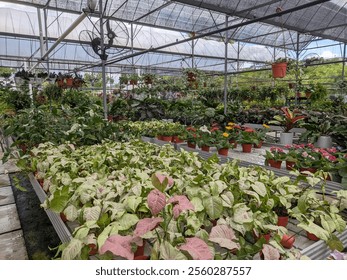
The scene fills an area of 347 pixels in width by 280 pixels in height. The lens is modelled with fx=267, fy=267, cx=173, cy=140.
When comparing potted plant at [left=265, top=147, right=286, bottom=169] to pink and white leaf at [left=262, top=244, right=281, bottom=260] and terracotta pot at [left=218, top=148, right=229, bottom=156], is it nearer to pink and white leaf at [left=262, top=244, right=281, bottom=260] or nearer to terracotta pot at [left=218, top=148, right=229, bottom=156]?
terracotta pot at [left=218, top=148, right=229, bottom=156]

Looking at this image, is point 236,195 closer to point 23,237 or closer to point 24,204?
point 23,237

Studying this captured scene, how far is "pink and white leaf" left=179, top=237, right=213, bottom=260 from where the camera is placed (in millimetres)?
1043

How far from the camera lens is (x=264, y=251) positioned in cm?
110

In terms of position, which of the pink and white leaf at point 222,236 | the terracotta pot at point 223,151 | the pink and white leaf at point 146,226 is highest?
the terracotta pot at point 223,151

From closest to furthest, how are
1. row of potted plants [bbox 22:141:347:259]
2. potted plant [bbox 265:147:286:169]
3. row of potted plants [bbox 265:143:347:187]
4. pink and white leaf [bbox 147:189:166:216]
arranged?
1. row of potted plants [bbox 22:141:347:259]
2. pink and white leaf [bbox 147:189:166:216]
3. row of potted plants [bbox 265:143:347:187]
4. potted plant [bbox 265:147:286:169]

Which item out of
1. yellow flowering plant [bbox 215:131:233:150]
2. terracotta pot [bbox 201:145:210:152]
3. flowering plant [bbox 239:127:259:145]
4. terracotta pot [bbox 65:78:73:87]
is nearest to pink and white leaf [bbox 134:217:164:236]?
yellow flowering plant [bbox 215:131:233:150]

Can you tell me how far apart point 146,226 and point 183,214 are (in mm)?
219

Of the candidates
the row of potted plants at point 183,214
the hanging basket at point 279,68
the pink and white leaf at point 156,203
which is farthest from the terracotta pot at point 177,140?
the pink and white leaf at point 156,203

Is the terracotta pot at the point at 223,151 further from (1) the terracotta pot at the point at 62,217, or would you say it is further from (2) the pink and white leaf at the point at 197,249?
(2) the pink and white leaf at the point at 197,249

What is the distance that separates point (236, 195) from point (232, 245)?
0.57m

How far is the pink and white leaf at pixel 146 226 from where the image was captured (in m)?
1.18

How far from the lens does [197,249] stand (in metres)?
1.07

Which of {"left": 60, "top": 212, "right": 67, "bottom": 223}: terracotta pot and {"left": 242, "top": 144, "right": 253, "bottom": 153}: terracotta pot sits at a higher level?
{"left": 242, "top": 144, "right": 253, "bottom": 153}: terracotta pot

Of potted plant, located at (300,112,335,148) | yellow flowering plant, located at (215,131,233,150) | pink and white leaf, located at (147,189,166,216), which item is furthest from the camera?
potted plant, located at (300,112,335,148)
